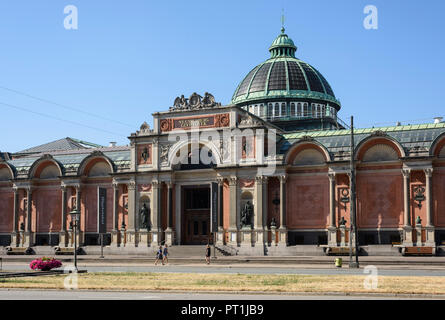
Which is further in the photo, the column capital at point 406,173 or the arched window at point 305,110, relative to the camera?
the arched window at point 305,110

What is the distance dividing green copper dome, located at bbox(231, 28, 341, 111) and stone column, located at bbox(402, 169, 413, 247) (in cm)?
2341

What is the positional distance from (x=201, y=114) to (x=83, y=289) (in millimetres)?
45613

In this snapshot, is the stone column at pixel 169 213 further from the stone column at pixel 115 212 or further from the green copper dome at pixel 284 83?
the green copper dome at pixel 284 83

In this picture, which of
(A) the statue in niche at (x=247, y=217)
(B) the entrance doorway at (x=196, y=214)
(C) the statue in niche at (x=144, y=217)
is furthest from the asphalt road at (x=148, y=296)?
(B) the entrance doorway at (x=196, y=214)

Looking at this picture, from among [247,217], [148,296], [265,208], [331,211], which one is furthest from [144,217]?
[148,296]

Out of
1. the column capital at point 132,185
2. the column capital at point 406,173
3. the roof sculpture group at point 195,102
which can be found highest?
the roof sculpture group at point 195,102

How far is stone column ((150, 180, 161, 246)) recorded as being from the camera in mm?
74312

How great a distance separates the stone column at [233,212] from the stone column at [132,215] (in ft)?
40.1

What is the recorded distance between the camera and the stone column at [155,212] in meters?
74.3

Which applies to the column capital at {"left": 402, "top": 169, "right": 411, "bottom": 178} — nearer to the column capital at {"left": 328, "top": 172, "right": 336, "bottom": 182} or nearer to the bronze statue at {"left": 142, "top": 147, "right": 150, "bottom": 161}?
the column capital at {"left": 328, "top": 172, "right": 336, "bottom": 182}

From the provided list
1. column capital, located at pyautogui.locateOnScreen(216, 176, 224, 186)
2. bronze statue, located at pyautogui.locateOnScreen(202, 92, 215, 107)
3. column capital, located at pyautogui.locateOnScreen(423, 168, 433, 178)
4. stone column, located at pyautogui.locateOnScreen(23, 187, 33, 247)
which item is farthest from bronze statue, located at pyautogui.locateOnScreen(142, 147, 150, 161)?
column capital, located at pyautogui.locateOnScreen(423, 168, 433, 178)

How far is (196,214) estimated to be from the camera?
76.3m
